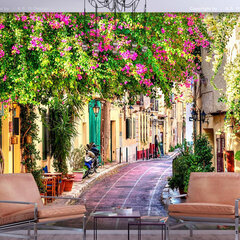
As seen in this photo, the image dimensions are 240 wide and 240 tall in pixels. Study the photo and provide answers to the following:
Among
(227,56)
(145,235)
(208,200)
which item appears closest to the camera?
(208,200)

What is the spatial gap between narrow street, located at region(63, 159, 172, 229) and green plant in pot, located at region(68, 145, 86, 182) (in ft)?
1.58

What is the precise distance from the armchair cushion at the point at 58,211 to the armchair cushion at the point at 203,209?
89 centimetres

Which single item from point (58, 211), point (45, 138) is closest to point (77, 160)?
point (45, 138)

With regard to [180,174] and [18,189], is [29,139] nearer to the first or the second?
[180,174]

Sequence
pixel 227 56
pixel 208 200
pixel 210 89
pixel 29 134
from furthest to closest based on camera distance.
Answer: pixel 29 134 < pixel 210 89 < pixel 227 56 < pixel 208 200

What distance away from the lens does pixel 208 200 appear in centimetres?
534

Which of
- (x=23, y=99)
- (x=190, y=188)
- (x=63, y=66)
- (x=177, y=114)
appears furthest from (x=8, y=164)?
(x=190, y=188)

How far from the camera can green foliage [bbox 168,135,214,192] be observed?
22.6ft

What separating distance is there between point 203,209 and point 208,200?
1.74 ft

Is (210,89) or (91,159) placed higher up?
(210,89)

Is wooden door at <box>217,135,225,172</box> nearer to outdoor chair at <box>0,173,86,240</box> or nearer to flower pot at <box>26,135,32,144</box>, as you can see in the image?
outdoor chair at <box>0,173,86,240</box>

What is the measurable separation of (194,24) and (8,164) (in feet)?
10.6

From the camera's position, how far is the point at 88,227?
21.0ft

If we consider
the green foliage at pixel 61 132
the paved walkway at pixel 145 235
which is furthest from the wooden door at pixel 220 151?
the green foliage at pixel 61 132
